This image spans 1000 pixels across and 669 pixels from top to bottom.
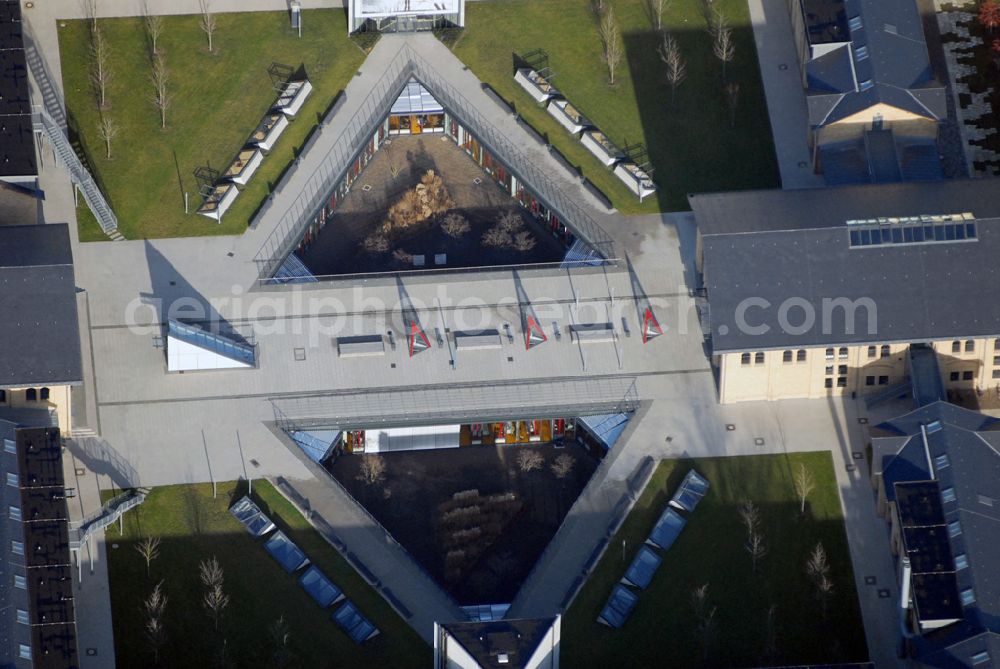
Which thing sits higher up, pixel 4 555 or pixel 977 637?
pixel 4 555

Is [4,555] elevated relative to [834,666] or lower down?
elevated

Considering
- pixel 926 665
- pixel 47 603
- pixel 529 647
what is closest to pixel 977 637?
pixel 926 665

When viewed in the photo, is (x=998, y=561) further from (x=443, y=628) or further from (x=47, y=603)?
(x=47, y=603)

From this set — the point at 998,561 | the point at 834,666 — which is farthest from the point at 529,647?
the point at 998,561

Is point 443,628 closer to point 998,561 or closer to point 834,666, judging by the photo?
point 834,666

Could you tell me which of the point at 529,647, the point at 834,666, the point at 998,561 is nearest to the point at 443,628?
the point at 529,647

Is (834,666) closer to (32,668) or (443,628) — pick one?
(443,628)

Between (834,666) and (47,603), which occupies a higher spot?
(47,603)
